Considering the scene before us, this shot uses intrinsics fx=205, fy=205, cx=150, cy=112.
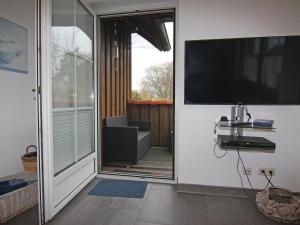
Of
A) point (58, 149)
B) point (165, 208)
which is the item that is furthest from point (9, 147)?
point (165, 208)

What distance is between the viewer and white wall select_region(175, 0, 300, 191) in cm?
234

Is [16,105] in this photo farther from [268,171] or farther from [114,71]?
[268,171]

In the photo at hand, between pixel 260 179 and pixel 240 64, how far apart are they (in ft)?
4.55

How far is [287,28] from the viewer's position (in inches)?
90.8

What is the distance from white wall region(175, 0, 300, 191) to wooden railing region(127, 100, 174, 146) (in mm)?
2530

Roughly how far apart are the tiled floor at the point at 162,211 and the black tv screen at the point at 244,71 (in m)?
1.15

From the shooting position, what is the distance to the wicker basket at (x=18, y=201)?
6.25 feet

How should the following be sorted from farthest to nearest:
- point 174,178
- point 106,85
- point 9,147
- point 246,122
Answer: point 106,85, point 174,178, point 9,147, point 246,122

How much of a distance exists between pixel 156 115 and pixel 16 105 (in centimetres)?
325

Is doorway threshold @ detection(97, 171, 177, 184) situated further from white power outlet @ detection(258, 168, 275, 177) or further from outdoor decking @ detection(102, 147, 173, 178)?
white power outlet @ detection(258, 168, 275, 177)

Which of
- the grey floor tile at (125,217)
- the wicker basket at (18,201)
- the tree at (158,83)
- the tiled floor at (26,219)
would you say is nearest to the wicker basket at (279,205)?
the grey floor tile at (125,217)

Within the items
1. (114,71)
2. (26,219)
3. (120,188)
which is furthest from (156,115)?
(26,219)

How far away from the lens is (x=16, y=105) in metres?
2.65

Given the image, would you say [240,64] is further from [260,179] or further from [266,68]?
[260,179]
